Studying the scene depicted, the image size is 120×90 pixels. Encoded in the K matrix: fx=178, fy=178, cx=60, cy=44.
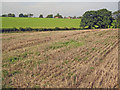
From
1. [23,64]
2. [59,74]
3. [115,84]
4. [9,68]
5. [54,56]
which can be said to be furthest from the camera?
[54,56]

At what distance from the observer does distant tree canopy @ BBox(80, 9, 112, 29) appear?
5725 cm

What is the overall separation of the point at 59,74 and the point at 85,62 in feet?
9.61

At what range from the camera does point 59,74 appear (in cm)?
932


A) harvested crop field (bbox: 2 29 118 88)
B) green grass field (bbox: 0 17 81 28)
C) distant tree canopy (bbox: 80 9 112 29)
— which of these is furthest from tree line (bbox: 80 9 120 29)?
harvested crop field (bbox: 2 29 118 88)

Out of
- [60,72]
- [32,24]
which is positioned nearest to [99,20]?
[32,24]

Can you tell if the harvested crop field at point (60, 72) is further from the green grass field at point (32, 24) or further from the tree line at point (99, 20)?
the tree line at point (99, 20)

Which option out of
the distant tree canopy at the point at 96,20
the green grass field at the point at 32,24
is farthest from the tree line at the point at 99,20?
the green grass field at the point at 32,24

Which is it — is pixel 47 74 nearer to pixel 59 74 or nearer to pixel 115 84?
pixel 59 74

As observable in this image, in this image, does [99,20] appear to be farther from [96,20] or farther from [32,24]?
[32,24]

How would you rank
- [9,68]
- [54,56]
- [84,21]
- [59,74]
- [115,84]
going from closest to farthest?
[115,84], [59,74], [9,68], [54,56], [84,21]

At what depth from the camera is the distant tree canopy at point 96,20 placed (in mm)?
57250

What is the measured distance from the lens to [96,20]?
57.7m

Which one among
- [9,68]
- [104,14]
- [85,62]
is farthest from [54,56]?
[104,14]

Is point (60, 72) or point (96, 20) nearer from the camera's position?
point (60, 72)
